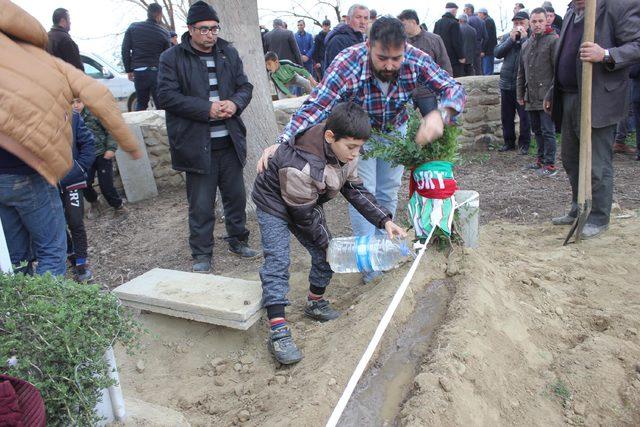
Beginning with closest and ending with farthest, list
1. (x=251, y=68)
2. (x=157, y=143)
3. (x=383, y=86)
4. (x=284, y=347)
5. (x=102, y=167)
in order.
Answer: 1. (x=284, y=347)
2. (x=383, y=86)
3. (x=251, y=68)
4. (x=102, y=167)
5. (x=157, y=143)

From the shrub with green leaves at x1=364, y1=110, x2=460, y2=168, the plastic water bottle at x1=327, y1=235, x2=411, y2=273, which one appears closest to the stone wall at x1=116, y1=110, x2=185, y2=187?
the plastic water bottle at x1=327, y1=235, x2=411, y2=273

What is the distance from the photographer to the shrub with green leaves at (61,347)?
2.01 metres

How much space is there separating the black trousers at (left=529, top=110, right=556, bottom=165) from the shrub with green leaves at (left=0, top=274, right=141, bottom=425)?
6104mm

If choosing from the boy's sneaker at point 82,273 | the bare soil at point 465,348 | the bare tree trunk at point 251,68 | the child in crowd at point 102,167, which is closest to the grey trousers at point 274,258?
the bare soil at point 465,348

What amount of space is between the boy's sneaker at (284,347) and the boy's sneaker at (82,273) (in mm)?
2385

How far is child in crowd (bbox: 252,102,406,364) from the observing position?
10.4 feet

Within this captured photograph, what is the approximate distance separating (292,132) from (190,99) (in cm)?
137

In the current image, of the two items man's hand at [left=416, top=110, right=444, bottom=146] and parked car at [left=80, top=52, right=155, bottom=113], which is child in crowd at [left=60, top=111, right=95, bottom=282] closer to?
man's hand at [left=416, top=110, right=444, bottom=146]

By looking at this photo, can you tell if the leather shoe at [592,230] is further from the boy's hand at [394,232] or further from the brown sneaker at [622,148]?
the brown sneaker at [622,148]

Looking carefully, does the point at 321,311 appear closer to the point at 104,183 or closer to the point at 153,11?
the point at 104,183

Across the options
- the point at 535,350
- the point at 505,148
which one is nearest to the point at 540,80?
the point at 505,148

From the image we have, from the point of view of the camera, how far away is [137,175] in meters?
6.93

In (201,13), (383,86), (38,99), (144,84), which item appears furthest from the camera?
(144,84)

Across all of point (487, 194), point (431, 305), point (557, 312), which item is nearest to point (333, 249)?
point (431, 305)
